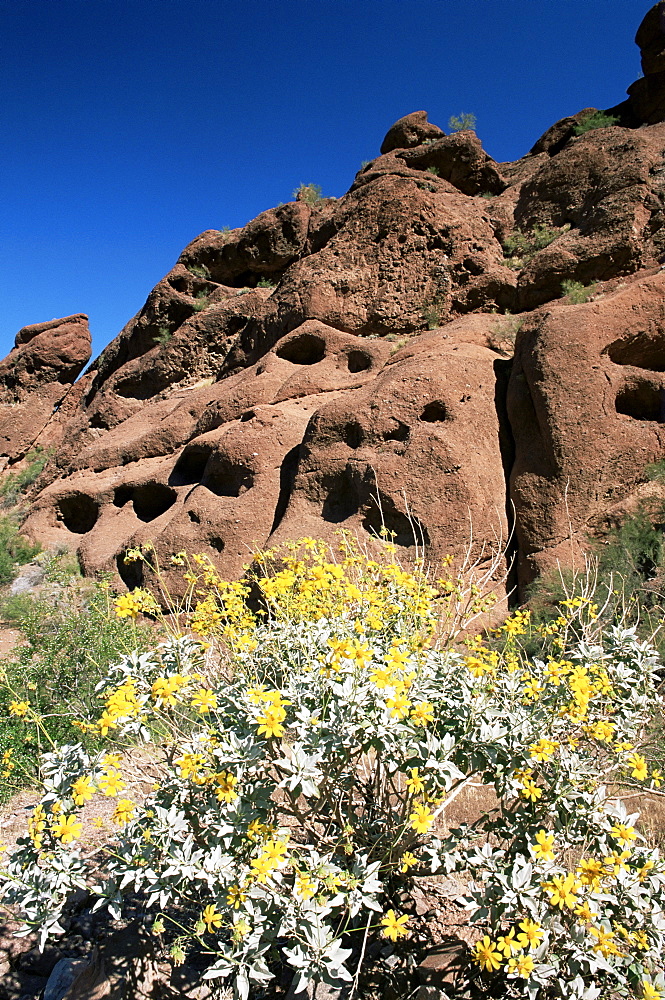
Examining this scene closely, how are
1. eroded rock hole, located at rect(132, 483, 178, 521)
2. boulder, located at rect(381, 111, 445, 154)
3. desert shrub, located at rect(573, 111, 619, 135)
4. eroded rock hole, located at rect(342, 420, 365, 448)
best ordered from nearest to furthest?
eroded rock hole, located at rect(342, 420, 365, 448)
eroded rock hole, located at rect(132, 483, 178, 521)
desert shrub, located at rect(573, 111, 619, 135)
boulder, located at rect(381, 111, 445, 154)

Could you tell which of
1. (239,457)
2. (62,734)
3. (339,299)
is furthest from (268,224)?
(62,734)

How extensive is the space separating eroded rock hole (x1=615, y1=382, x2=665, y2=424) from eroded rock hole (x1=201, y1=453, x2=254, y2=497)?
4665 mm

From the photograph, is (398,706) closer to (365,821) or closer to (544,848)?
(544,848)

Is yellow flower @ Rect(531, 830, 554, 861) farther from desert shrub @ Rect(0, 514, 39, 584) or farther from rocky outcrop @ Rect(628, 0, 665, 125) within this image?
rocky outcrop @ Rect(628, 0, 665, 125)

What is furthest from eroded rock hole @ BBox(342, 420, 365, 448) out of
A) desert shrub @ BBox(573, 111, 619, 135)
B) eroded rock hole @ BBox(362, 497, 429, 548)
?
desert shrub @ BBox(573, 111, 619, 135)

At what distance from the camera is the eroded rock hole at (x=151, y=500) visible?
33.0 ft

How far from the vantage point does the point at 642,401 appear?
244 inches

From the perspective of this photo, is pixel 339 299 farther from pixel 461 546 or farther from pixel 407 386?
pixel 461 546

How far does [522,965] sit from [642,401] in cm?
593

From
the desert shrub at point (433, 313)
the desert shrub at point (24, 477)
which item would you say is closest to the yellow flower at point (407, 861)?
the desert shrub at point (433, 313)

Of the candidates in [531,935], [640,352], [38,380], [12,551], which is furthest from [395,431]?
[38,380]

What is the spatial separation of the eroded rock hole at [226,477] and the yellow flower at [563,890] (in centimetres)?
658

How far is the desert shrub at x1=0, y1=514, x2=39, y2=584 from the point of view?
944 centimetres

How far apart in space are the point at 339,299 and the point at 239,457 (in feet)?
11.7
